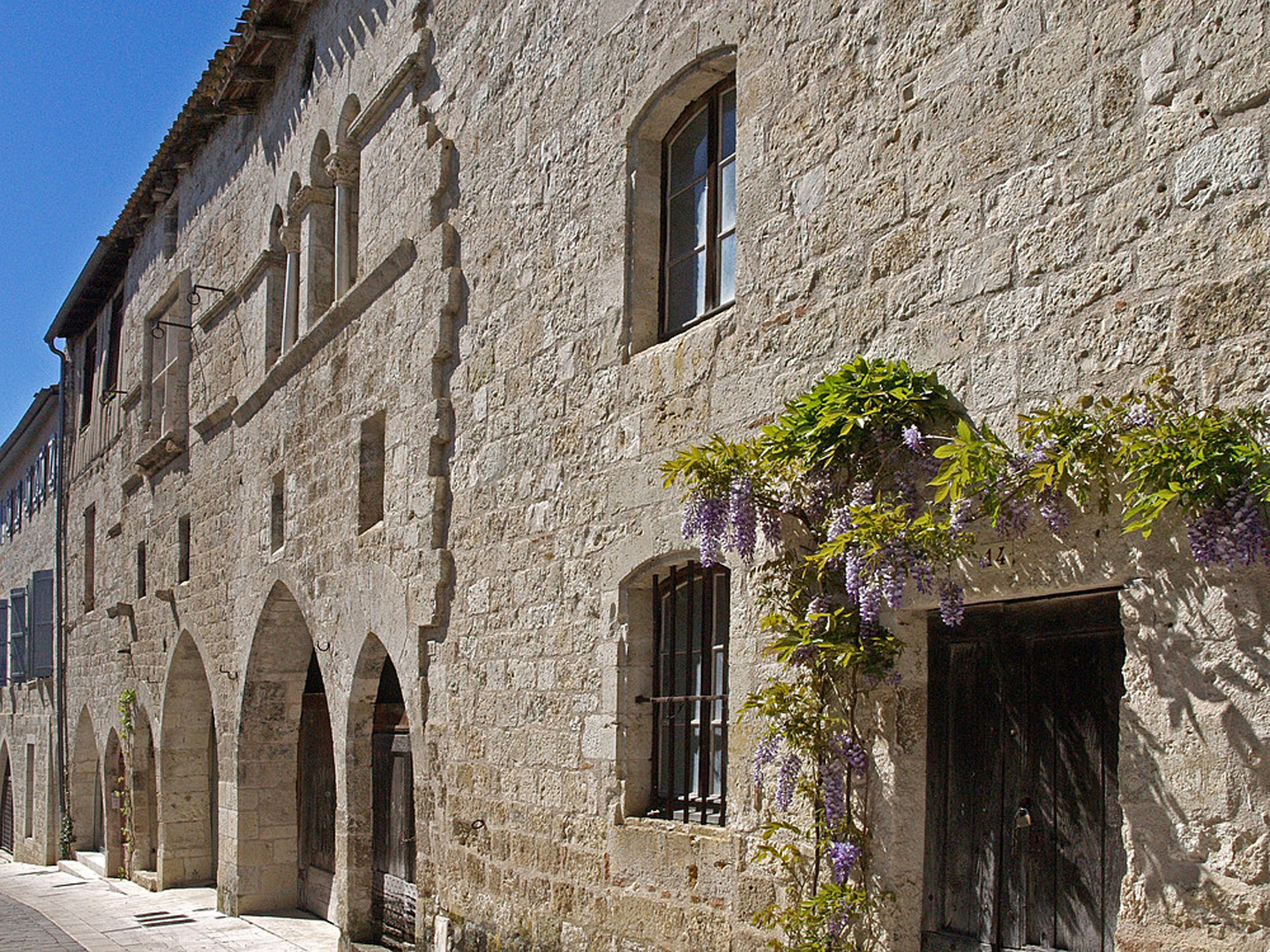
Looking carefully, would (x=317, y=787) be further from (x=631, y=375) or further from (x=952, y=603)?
(x=952, y=603)

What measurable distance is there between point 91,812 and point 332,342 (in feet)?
40.3

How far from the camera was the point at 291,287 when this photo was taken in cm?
1114

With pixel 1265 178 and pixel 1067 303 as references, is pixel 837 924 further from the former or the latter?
pixel 1265 178

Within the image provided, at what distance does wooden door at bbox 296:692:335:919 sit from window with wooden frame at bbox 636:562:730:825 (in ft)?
18.3

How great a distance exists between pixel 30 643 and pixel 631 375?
18.6m

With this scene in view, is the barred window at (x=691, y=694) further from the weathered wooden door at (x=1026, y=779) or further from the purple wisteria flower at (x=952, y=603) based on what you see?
the purple wisteria flower at (x=952, y=603)

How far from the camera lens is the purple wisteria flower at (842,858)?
4.34 meters

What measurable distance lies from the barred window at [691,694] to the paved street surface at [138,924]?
4831 millimetres

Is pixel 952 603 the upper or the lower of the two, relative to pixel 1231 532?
lower

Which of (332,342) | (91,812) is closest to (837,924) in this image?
(332,342)

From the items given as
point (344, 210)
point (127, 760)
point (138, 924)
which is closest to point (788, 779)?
point (344, 210)

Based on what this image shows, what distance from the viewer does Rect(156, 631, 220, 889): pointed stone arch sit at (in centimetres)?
1402

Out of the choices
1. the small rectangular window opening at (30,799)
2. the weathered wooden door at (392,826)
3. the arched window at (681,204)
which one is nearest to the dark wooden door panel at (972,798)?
the arched window at (681,204)

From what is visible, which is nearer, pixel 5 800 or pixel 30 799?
pixel 30 799
